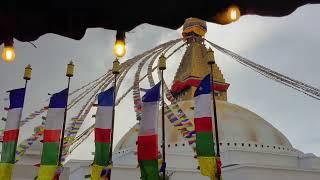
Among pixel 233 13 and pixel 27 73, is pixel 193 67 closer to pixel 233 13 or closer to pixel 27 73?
pixel 27 73

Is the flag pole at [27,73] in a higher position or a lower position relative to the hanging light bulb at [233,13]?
higher

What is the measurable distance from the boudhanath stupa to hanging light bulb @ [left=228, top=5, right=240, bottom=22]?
17597 millimetres

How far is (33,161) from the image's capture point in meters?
23.7

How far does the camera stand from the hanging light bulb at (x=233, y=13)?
3535 mm

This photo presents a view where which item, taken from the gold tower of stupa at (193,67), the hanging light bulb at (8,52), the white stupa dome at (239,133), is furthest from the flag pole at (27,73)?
the gold tower of stupa at (193,67)

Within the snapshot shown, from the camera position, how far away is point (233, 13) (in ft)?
11.6

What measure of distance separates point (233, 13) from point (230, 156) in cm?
2499

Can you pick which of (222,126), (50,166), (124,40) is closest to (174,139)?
(222,126)

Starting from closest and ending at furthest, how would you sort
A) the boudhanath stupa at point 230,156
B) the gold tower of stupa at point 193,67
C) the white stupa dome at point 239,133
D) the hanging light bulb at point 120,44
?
the hanging light bulb at point 120,44
the boudhanath stupa at point 230,156
the white stupa dome at point 239,133
the gold tower of stupa at point 193,67

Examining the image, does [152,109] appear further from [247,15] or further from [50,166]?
[247,15]

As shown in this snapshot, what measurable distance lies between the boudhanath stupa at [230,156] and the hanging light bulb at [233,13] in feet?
57.7

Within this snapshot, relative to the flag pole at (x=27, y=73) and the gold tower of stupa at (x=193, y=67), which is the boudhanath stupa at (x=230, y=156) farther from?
the flag pole at (x=27, y=73)

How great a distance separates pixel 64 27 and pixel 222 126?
87.6 feet

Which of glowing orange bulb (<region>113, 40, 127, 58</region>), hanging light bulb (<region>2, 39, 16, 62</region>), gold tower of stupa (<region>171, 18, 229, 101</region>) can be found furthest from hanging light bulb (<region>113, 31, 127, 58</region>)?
gold tower of stupa (<region>171, 18, 229, 101</region>)
